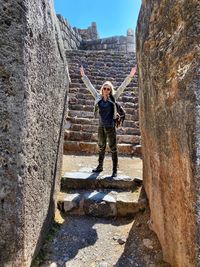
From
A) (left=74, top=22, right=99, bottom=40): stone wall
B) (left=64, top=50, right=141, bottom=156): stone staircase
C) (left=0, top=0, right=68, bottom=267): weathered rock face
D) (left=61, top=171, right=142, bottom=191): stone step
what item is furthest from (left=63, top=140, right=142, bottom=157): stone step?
(left=74, top=22, right=99, bottom=40): stone wall

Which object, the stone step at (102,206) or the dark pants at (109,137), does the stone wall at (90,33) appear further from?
the stone step at (102,206)

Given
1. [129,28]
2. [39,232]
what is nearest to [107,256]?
[39,232]

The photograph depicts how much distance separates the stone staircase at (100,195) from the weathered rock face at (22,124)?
1049mm

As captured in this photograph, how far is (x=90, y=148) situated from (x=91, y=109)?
1.55 metres

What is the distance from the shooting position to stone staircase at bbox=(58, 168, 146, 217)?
3584 mm

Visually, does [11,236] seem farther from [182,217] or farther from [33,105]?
[182,217]

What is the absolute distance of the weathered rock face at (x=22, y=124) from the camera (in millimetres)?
1992

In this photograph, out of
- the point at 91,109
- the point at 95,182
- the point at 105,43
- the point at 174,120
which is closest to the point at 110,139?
the point at 95,182

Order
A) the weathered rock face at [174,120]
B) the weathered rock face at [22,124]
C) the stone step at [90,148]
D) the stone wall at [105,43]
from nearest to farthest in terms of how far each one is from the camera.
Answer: the weathered rock face at [174,120]
the weathered rock face at [22,124]
the stone step at [90,148]
the stone wall at [105,43]

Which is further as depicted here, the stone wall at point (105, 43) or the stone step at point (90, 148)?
the stone wall at point (105, 43)

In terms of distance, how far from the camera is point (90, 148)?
234 inches

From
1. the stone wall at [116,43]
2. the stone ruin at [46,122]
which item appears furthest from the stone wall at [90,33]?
the stone ruin at [46,122]

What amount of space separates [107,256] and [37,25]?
2211 millimetres

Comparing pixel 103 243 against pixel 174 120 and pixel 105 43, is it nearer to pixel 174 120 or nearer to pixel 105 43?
pixel 174 120
